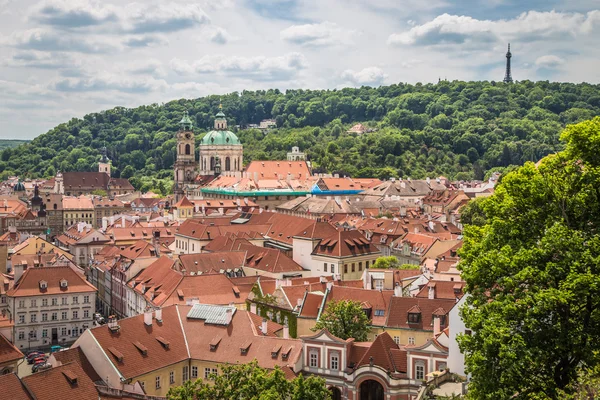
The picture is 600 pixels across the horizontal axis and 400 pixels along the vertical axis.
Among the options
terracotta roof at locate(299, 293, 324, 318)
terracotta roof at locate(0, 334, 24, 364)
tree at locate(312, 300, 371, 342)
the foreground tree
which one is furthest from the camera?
terracotta roof at locate(299, 293, 324, 318)

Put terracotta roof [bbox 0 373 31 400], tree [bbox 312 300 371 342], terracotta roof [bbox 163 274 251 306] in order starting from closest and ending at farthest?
terracotta roof [bbox 0 373 31 400] < tree [bbox 312 300 371 342] < terracotta roof [bbox 163 274 251 306]

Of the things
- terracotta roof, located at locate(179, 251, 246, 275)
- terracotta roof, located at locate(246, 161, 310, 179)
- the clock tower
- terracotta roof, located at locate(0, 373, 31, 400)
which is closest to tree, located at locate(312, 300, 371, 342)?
terracotta roof, located at locate(0, 373, 31, 400)

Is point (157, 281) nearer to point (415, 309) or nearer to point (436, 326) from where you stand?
point (415, 309)

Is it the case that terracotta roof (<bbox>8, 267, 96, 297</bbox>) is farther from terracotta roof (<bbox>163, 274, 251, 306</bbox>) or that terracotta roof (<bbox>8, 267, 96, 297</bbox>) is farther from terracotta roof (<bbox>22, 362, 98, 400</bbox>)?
terracotta roof (<bbox>22, 362, 98, 400</bbox>)

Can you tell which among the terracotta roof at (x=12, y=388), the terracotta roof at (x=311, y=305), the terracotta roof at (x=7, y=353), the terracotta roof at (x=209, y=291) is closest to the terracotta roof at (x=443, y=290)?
the terracotta roof at (x=311, y=305)

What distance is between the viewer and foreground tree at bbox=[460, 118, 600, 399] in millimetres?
24719

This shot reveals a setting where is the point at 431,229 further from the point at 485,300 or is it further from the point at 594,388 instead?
the point at 594,388

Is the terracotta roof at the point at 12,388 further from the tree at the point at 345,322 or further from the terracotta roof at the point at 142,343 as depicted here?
the tree at the point at 345,322

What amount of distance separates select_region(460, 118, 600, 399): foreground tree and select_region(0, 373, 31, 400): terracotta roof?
18867mm

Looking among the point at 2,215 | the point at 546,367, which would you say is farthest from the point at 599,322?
the point at 2,215

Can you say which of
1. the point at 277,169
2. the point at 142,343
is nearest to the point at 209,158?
the point at 277,169

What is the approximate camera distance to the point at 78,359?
4091 centimetres

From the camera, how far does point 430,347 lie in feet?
134

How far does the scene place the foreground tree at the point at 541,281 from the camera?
81.1ft
